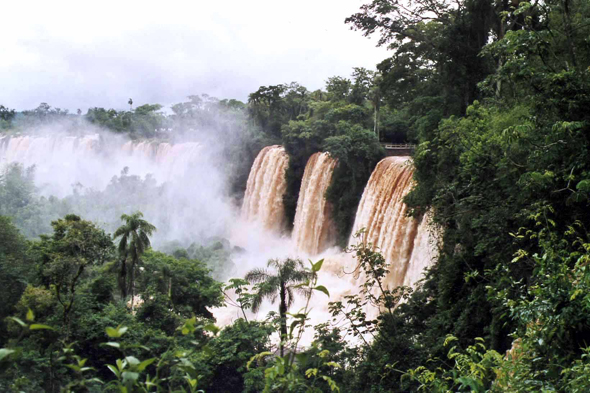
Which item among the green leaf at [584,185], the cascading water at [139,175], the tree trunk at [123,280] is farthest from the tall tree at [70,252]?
the cascading water at [139,175]

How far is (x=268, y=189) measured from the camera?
23.4 metres

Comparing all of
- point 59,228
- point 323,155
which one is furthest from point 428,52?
point 59,228

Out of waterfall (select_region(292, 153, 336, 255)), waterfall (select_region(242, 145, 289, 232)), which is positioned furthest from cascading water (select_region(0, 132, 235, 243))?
waterfall (select_region(292, 153, 336, 255))

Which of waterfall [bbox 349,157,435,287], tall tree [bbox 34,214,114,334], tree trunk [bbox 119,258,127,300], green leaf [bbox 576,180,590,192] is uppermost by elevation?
green leaf [bbox 576,180,590,192]

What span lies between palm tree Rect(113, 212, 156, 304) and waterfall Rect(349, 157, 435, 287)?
19.7ft

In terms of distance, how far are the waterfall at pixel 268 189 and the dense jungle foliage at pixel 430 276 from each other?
4.68m

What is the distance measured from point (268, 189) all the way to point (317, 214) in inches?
183

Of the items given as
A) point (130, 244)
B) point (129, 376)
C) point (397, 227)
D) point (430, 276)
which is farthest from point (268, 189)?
point (129, 376)

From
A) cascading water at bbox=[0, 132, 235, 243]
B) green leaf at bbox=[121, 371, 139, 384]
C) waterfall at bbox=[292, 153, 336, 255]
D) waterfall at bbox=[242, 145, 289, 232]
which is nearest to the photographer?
green leaf at bbox=[121, 371, 139, 384]

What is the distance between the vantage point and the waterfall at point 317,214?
19.1 m

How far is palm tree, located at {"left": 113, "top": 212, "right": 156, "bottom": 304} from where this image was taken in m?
13.2

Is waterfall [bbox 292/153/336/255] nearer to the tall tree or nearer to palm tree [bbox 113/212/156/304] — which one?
palm tree [bbox 113/212/156/304]

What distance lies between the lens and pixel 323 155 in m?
19.8

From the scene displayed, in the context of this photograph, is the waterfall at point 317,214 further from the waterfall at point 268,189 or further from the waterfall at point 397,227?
the waterfall at point 397,227
